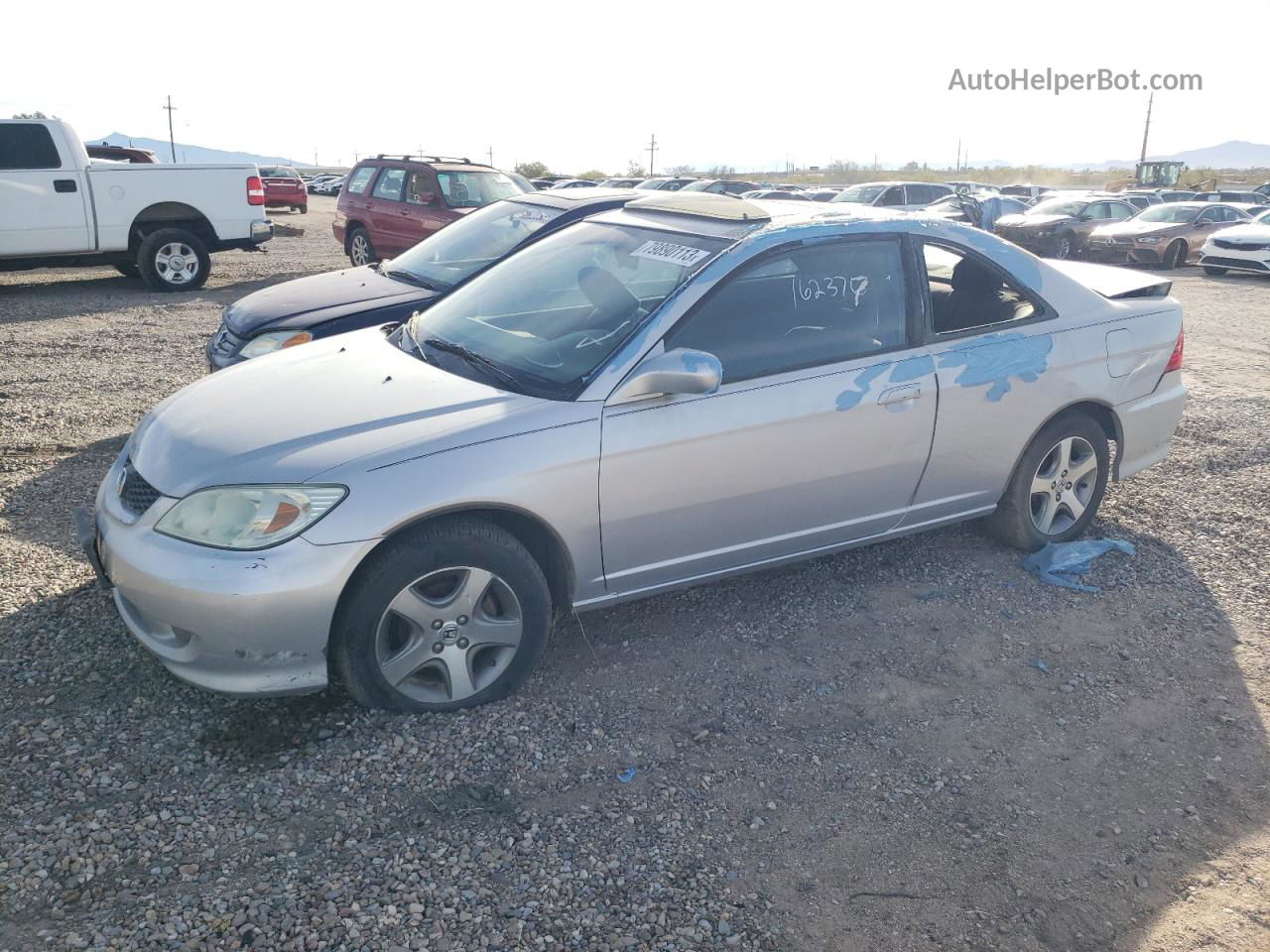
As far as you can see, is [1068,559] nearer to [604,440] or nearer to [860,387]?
[860,387]

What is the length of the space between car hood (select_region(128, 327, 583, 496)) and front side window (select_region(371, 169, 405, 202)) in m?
9.71

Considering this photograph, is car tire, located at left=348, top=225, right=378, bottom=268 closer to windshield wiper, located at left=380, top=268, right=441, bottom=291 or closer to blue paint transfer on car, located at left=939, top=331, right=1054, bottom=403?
windshield wiper, located at left=380, top=268, right=441, bottom=291

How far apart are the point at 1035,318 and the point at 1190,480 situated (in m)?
2.21

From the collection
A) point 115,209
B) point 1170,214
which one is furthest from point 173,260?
point 1170,214

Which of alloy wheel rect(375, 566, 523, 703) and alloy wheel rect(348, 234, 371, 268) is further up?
alloy wheel rect(348, 234, 371, 268)

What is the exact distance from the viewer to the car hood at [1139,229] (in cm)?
1900

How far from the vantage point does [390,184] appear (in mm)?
13117

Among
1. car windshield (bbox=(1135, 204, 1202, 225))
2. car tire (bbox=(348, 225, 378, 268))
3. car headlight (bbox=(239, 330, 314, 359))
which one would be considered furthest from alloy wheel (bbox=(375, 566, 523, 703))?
car windshield (bbox=(1135, 204, 1202, 225))

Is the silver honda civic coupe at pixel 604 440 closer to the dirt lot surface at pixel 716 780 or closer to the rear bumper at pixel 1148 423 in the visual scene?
the rear bumper at pixel 1148 423

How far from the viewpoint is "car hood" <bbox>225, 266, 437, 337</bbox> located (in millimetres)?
6027

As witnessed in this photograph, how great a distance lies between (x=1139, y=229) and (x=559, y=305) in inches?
730

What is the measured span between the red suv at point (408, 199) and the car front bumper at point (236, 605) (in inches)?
390

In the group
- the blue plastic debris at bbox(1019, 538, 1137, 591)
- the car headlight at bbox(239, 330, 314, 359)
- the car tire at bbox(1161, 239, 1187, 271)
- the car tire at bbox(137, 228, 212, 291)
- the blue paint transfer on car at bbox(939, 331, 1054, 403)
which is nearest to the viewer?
the blue paint transfer on car at bbox(939, 331, 1054, 403)

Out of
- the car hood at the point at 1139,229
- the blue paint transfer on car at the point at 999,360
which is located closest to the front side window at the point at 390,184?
the blue paint transfer on car at the point at 999,360
